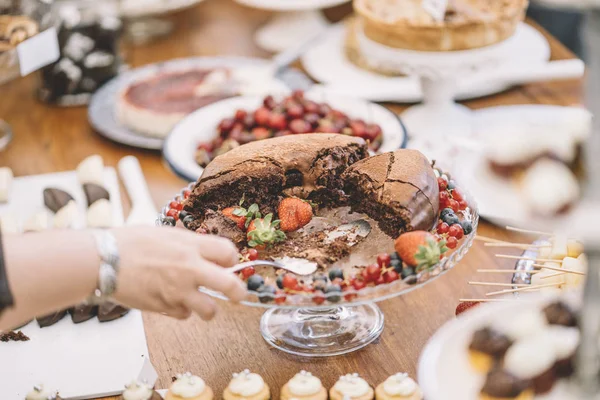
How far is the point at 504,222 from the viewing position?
159cm

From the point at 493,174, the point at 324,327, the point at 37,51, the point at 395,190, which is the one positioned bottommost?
the point at 324,327

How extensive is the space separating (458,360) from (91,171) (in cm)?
119

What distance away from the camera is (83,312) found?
4.63ft

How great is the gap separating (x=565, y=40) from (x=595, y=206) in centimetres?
243

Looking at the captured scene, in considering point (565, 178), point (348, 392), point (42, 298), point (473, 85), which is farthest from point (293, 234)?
point (473, 85)

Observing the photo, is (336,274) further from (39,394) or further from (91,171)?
(91,171)

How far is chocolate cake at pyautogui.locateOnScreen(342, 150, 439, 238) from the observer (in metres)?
1.25

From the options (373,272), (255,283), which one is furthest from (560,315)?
(255,283)

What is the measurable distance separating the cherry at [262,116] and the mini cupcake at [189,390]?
32.0 inches

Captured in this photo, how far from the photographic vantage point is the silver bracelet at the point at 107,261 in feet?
3.06

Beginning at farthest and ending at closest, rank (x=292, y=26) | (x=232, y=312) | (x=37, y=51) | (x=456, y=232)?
(x=292, y=26) < (x=37, y=51) < (x=232, y=312) < (x=456, y=232)

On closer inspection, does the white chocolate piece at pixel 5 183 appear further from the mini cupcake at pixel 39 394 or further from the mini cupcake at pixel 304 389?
the mini cupcake at pixel 304 389

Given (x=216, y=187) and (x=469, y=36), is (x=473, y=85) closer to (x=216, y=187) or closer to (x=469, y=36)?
(x=469, y=36)

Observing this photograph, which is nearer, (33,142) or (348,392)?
(348,392)
